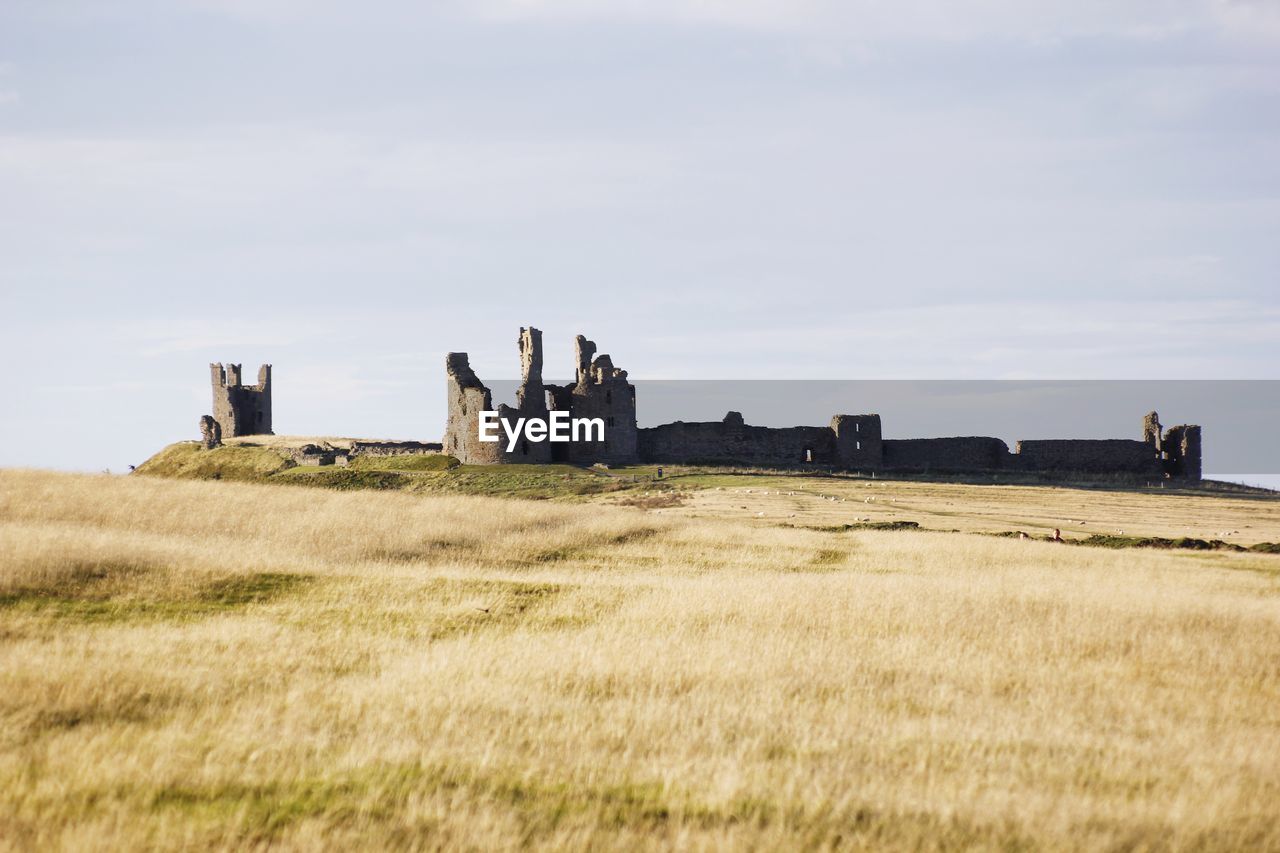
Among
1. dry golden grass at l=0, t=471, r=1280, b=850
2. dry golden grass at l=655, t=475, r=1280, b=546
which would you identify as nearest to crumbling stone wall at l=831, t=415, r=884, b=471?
dry golden grass at l=655, t=475, r=1280, b=546

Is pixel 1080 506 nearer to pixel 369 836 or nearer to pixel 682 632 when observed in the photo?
pixel 682 632

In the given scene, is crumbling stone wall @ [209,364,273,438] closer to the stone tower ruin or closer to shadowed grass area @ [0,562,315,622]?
the stone tower ruin

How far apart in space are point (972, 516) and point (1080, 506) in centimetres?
982

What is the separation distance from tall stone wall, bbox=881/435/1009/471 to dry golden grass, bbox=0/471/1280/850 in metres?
50.9

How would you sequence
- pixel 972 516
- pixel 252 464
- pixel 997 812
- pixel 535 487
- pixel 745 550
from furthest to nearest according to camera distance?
pixel 252 464 < pixel 535 487 < pixel 972 516 < pixel 745 550 < pixel 997 812

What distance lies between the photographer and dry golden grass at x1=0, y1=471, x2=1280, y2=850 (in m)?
7.09

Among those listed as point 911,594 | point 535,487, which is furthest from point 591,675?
point 535,487

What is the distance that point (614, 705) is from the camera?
32.3ft

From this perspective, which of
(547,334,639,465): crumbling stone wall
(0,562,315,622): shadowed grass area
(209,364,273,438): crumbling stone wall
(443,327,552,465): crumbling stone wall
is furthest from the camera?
(209,364,273,438): crumbling stone wall

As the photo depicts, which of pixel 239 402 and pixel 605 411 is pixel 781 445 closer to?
pixel 605 411

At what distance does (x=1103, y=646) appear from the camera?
1344cm

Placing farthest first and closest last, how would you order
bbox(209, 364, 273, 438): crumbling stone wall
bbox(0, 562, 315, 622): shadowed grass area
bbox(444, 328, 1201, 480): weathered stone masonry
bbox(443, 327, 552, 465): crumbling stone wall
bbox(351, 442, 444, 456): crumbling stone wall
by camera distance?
bbox(209, 364, 273, 438): crumbling stone wall < bbox(351, 442, 444, 456): crumbling stone wall < bbox(444, 328, 1201, 480): weathered stone masonry < bbox(443, 327, 552, 465): crumbling stone wall < bbox(0, 562, 315, 622): shadowed grass area

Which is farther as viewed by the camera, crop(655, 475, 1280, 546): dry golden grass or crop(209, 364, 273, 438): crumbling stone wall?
crop(209, 364, 273, 438): crumbling stone wall

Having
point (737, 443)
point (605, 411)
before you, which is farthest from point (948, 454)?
point (605, 411)
